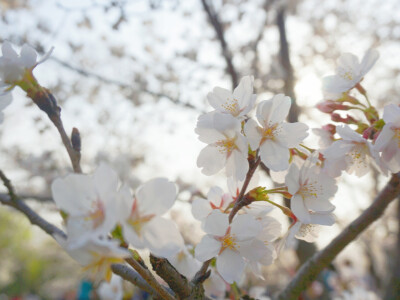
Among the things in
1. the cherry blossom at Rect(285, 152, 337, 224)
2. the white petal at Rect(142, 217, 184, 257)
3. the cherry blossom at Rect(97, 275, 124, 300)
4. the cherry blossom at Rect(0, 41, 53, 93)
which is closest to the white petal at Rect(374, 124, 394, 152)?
the cherry blossom at Rect(285, 152, 337, 224)

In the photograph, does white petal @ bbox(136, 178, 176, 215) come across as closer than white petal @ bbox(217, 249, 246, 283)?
Yes

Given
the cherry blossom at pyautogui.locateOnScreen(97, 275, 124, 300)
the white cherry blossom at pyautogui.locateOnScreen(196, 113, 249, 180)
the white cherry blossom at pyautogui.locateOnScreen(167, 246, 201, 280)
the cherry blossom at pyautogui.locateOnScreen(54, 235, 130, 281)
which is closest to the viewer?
the cherry blossom at pyautogui.locateOnScreen(54, 235, 130, 281)

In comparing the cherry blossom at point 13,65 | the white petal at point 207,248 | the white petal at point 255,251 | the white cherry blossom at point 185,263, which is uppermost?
the cherry blossom at point 13,65

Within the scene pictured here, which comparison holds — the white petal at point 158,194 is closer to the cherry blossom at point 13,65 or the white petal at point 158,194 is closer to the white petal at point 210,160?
the white petal at point 210,160

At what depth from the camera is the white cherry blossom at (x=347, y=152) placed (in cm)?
67

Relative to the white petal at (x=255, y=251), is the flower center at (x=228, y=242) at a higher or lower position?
higher

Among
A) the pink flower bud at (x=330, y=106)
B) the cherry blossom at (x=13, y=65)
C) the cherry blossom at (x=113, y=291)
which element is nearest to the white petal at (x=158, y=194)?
the cherry blossom at (x=13, y=65)

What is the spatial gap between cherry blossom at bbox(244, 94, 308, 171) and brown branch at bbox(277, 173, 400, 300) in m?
0.40

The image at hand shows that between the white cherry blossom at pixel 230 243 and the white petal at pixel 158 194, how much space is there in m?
0.12

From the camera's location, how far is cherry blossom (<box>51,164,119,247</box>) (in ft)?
1.54

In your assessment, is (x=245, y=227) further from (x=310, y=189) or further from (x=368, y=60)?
(x=368, y=60)

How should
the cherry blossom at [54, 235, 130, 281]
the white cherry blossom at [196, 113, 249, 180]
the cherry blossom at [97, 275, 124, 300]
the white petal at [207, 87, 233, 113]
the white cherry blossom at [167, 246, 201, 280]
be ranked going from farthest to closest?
the cherry blossom at [97, 275, 124, 300], the white cherry blossom at [167, 246, 201, 280], the white petal at [207, 87, 233, 113], the white cherry blossom at [196, 113, 249, 180], the cherry blossom at [54, 235, 130, 281]

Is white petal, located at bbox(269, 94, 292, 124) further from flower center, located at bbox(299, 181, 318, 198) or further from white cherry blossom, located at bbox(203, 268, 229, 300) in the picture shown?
white cherry blossom, located at bbox(203, 268, 229, 300)

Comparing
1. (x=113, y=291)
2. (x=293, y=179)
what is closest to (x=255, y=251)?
(x=293, y=179)
